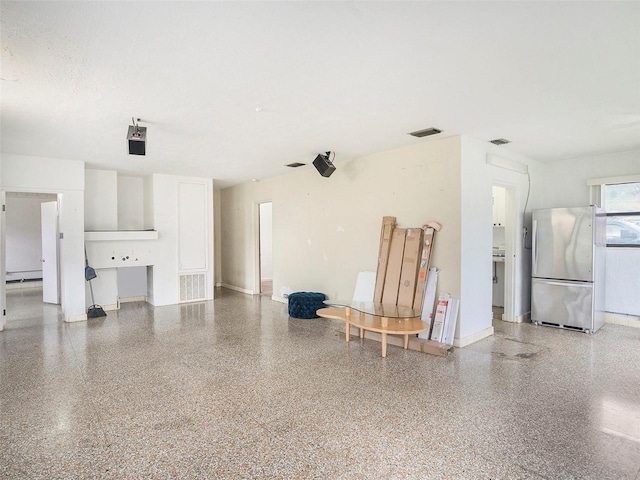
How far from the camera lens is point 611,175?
5434mm

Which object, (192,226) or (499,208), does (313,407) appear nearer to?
(192,226)

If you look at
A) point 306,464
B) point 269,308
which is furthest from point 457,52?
point 269,308

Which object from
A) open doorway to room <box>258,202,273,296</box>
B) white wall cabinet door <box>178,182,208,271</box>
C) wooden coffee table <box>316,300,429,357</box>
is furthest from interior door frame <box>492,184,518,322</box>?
open doorway to room <box>258,202,273,296</box>

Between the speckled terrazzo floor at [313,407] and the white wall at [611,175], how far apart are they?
0.81 meters

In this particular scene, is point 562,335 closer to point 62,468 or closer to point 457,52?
point 457,52

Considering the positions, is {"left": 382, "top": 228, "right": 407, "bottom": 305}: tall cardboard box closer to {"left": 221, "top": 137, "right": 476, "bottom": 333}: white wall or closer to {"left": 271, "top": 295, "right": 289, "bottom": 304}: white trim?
{"left": 221, "top": 137, "right": 476, "bottom": 333}: white wall

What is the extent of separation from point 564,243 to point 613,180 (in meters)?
1.18

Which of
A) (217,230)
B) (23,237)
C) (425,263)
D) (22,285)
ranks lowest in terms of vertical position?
(22,285)

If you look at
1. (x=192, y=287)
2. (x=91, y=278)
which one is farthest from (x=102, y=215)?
(x=192, y=287)

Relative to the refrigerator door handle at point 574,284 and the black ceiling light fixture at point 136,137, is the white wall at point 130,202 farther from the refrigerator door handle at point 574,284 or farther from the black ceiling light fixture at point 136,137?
the refrigerator door handle at point 574,284

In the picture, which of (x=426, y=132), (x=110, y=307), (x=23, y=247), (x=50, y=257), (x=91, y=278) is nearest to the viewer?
(x=426, y=132)

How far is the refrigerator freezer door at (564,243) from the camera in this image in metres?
5.11

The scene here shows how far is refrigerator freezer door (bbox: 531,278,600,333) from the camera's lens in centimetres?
509

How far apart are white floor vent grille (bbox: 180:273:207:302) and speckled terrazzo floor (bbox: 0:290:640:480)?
2.38 m
